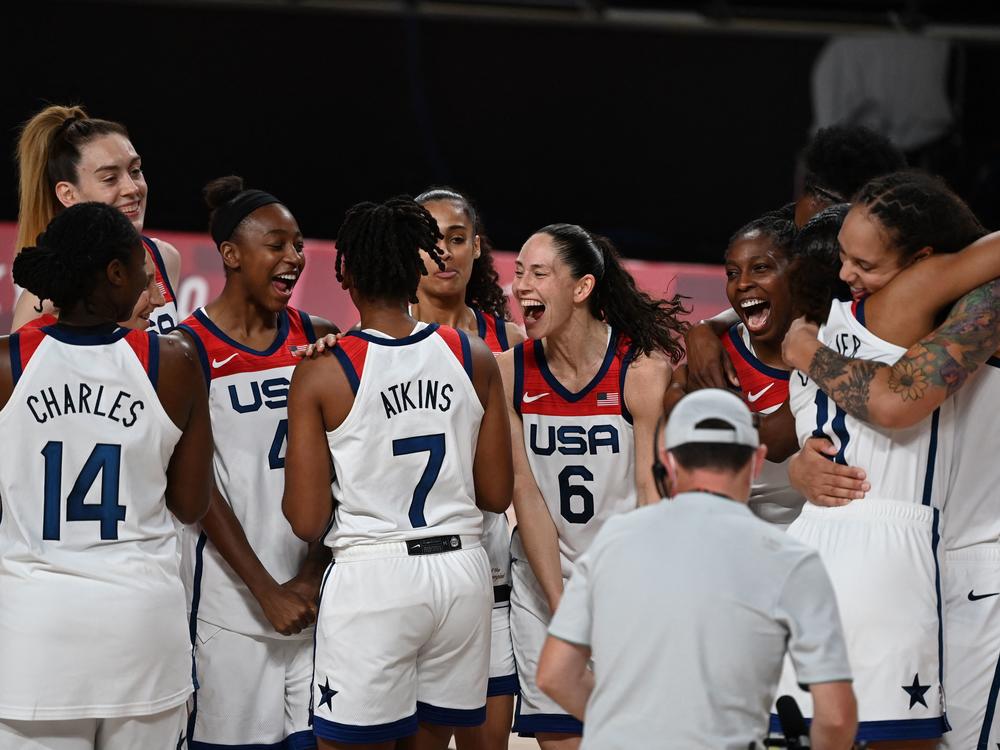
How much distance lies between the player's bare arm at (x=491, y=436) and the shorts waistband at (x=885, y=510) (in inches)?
37.0

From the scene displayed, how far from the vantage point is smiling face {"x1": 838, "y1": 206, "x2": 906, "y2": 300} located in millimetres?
3416

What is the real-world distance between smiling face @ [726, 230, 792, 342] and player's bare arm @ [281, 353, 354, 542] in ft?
4.59

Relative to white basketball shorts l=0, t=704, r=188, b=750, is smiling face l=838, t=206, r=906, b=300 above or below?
above

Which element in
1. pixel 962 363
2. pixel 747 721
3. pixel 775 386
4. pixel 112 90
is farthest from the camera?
pixel 112 90

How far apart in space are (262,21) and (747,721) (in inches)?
353

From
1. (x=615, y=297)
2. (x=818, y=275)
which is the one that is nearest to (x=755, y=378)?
(x=615, y=297)

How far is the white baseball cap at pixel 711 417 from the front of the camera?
8.52 ft

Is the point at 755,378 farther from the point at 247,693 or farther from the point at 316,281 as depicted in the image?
the point at 316,281

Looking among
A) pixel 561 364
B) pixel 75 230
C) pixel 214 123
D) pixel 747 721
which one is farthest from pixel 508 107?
pixel 747 721

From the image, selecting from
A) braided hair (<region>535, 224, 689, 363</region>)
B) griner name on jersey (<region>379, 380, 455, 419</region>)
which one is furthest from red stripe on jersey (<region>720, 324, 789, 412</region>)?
griner name on jersey (<region>379, 380, 455, 419</region>)

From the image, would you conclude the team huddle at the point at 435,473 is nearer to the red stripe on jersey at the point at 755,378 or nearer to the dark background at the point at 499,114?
the red stripe on jersey at the point at 755,378

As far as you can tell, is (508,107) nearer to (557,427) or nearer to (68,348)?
(557,427)

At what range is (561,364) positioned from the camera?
441cm

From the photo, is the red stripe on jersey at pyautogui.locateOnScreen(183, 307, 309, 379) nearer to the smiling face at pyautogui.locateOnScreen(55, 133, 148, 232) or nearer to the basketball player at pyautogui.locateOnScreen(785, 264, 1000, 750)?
the smiling face at pyautogui.locateOnScreen(55, 133, 148, 232)
